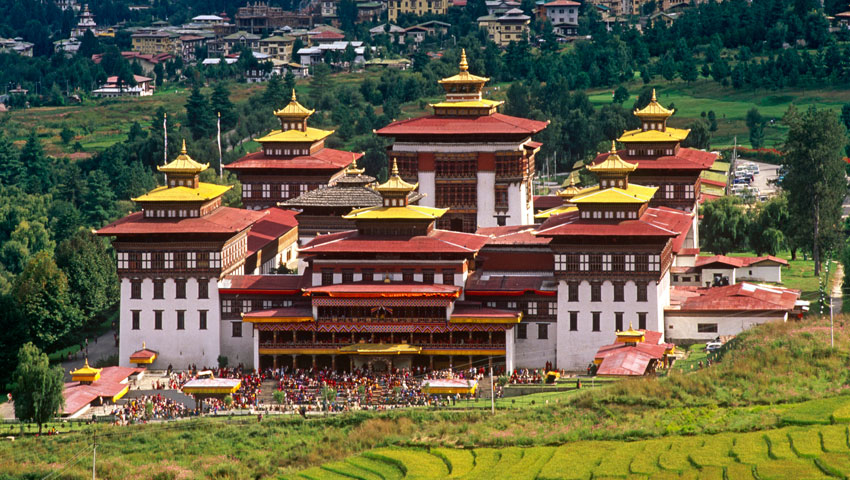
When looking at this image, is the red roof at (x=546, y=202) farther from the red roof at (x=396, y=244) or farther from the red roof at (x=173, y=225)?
the red roof at (x=173, y=225)

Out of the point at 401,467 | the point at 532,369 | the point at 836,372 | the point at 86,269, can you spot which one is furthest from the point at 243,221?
the point at 836,372

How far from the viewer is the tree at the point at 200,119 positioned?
183250 millimetres

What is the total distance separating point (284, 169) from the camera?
12631cm

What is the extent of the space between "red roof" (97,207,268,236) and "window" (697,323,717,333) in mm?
26383

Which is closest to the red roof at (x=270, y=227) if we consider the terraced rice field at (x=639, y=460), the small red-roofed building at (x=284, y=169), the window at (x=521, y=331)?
the small red-roofed building at (x=284, y=169)

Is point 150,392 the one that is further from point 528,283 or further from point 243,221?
point 528,283

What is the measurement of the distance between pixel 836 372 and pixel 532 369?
17340 millimetres

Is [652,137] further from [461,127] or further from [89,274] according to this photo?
[89,274]

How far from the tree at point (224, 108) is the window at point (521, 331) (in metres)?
89.3

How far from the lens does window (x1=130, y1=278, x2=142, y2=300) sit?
101562mm

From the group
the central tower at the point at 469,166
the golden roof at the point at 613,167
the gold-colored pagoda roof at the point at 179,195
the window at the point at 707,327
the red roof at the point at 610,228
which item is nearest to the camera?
the red roof at the point at 610,228

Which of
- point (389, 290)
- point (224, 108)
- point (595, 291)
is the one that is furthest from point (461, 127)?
point (224, 108)

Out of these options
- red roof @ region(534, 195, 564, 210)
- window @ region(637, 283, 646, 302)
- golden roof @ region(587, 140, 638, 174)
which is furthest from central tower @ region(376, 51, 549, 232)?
window @ region(637, 283, 646, 302)

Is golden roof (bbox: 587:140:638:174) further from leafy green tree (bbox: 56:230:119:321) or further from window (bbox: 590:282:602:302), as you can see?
leafy green tree (bbox: 56:230:119:321)
